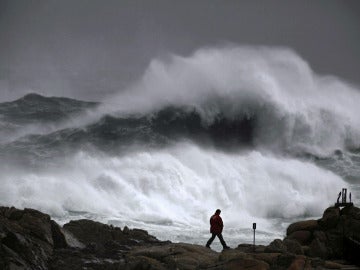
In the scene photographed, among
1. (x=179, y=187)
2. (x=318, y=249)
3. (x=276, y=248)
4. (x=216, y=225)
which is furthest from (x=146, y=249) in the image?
(x=179, y=187)

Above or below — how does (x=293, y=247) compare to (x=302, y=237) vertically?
below

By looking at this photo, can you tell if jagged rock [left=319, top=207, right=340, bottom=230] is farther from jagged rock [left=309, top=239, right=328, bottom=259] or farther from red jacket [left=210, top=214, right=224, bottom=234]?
red jacket [left=210, top=214, right=224, bottom=234]

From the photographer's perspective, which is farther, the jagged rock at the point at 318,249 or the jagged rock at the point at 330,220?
the jagged rock at the point at 330,220

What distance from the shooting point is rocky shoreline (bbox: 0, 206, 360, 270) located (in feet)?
30.4

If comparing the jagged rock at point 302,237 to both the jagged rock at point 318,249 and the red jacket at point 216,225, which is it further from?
the red jacket at point 216,225

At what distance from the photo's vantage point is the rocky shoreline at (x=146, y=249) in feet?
30.4

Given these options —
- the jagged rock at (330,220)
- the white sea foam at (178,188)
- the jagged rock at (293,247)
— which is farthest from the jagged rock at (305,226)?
the white sea foam at (178,188)

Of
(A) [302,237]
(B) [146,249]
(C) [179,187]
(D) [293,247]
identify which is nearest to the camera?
(D) [293,247]

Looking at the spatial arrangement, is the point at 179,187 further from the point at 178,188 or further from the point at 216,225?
the point at 216,225

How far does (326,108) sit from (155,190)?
18980 millimetres

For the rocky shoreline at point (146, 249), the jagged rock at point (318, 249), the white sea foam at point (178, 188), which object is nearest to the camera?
the rocky shoreline at point (146, 249)

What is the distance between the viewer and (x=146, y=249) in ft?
36.7

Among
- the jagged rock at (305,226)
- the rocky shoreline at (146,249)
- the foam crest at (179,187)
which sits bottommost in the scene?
the rocky shoreline at (146,249)

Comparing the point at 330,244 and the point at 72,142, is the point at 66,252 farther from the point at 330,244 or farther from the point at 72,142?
the point at 72,142
